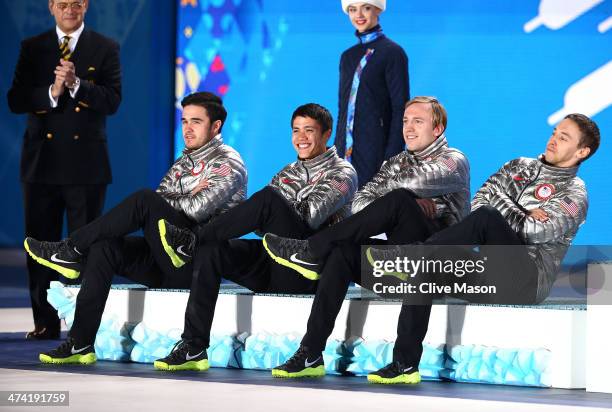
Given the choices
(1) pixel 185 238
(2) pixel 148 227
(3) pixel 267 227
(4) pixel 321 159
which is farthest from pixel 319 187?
(2) pixel 148 227

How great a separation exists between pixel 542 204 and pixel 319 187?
2.74 feet

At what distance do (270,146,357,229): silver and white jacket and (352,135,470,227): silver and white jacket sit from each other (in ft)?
0.24

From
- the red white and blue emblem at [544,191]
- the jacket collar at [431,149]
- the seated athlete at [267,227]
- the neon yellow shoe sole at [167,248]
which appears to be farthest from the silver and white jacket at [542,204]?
the neon yellow shoe sole at [167,248]

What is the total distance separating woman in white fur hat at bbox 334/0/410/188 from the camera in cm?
538

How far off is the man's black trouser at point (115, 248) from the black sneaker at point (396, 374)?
3.20 ft

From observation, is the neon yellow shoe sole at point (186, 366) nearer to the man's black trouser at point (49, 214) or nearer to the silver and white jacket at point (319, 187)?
the silver and white jacket at point (319, 187)

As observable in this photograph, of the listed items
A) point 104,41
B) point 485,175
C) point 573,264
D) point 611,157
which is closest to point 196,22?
Answer: point 485,175

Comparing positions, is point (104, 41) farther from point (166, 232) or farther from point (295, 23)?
point (295, 23)

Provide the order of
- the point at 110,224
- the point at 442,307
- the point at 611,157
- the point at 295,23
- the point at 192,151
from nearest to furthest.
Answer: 1. the point at 442,307
2. the point at 110,224
3. the point at 192,151
4. the point at 611,157
5. the point at 295,23

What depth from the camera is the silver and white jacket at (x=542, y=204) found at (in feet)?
13.7

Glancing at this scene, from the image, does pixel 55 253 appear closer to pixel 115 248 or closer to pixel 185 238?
pixel 115 248

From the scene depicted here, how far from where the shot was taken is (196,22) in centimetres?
980

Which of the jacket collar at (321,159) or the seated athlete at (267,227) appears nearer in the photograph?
the seated athlete at (267,227)

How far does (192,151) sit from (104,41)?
3.24 feet
